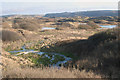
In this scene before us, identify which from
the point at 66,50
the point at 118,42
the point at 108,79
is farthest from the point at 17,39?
the point at 108,79

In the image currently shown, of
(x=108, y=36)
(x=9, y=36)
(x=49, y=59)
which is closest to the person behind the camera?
(x=108, y=36)

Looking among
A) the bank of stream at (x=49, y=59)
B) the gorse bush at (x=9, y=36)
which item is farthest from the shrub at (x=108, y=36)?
the gorse bush at (x=9, y=36)

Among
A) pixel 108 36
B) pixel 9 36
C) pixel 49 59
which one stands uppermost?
pixel 108 36

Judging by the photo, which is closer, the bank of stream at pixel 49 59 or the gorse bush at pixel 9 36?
the bank of stream at pixel 49 59

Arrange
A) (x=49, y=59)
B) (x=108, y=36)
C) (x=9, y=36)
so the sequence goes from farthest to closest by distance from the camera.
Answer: (x=9, y=36)
(x=49, y=59)
(x=108, y=36)

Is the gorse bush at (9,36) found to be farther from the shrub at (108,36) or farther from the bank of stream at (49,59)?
the shrub at (108,36)

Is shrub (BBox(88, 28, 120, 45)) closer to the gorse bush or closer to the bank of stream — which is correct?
the bank of stream

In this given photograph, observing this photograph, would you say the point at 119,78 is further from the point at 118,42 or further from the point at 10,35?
the point at 10,35

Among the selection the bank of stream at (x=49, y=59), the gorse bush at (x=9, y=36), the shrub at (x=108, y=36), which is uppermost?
the shrub at (x=108, y=36)

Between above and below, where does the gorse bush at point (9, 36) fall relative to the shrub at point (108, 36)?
below

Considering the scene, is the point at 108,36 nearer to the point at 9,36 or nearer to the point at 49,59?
the point at 49,59

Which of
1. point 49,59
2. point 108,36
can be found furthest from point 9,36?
point 108,36
